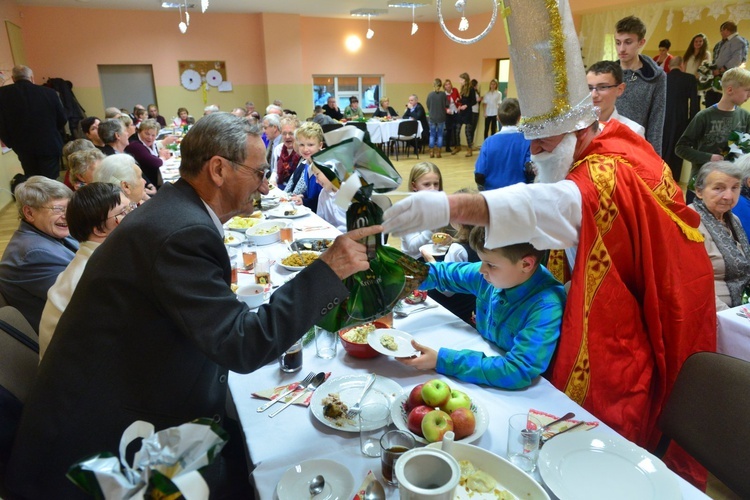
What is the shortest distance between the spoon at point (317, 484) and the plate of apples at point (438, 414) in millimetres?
251

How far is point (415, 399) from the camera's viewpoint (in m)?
1.30

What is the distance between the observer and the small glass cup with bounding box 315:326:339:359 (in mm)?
1683

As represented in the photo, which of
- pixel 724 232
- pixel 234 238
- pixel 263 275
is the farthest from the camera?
pixel 234 238

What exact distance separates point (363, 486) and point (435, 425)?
23 cm

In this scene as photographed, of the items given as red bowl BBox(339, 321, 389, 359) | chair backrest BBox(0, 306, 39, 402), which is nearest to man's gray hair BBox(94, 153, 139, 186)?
chair backrest BBox(0, 306, 39, 402)

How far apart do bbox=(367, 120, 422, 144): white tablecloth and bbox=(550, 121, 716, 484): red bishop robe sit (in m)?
9.62

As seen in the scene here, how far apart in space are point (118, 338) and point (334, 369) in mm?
669

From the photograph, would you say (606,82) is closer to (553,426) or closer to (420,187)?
(420,187)

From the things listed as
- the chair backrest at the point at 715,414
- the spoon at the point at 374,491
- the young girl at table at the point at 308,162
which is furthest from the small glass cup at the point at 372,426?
the young girl at table at the point at 308,162

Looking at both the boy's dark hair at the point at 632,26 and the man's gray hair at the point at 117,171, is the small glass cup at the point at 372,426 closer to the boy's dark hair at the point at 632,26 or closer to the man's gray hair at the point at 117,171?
the man's gray hair at the point at 117,171

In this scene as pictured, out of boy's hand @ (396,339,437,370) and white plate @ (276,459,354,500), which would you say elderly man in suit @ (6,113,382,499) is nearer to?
white plate @ (276,459,354,500)

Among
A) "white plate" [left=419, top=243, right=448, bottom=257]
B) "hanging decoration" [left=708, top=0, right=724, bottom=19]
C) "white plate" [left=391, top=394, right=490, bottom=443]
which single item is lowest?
"white plate" [left=391, top=394, right=490, bottom=443]

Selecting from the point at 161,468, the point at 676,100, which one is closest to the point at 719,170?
the point at 161,468

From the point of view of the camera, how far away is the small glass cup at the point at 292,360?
1.57 metres
